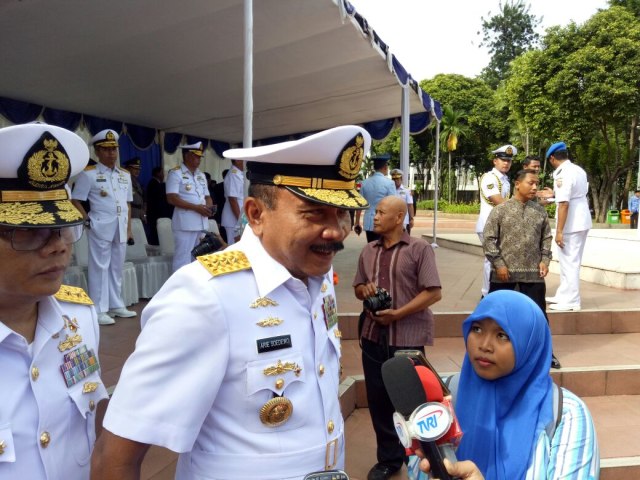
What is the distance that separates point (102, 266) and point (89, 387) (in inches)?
155

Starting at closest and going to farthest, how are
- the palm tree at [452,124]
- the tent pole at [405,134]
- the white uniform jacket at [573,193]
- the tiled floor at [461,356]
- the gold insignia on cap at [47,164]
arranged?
the gold insignia on cap at [47,164] < the tiled floor at [461,356] < the white uniform jacket at [573,193] < the tent pole at [405,134] < the palm tree at [452,124]

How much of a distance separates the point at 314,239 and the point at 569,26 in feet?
75.5

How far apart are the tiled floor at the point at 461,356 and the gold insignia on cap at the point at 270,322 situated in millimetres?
1935

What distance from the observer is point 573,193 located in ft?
18.0

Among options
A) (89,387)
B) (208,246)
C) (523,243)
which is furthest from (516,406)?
(523,243)

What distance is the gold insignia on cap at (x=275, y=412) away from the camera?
121 centimetres

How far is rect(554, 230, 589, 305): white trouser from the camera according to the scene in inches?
222

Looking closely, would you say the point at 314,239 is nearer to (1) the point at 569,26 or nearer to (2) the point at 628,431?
(2) the point at 628,431

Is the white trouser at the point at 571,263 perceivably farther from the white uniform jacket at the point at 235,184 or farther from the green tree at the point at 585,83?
the green tree at the point at 585,83

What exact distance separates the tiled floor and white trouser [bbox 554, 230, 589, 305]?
46cm

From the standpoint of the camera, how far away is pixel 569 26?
20219 mm

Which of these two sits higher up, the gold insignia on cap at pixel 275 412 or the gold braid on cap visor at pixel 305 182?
the gold braid on cap visor at pixel 305 182

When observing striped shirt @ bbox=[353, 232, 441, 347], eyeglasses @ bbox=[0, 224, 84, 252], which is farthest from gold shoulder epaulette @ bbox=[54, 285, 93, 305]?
A: striped shirt @ bbox=[353, 232, 441, 347]

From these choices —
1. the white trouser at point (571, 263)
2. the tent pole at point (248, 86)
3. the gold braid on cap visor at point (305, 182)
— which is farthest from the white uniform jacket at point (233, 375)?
the white trouser at point (571, 263)
